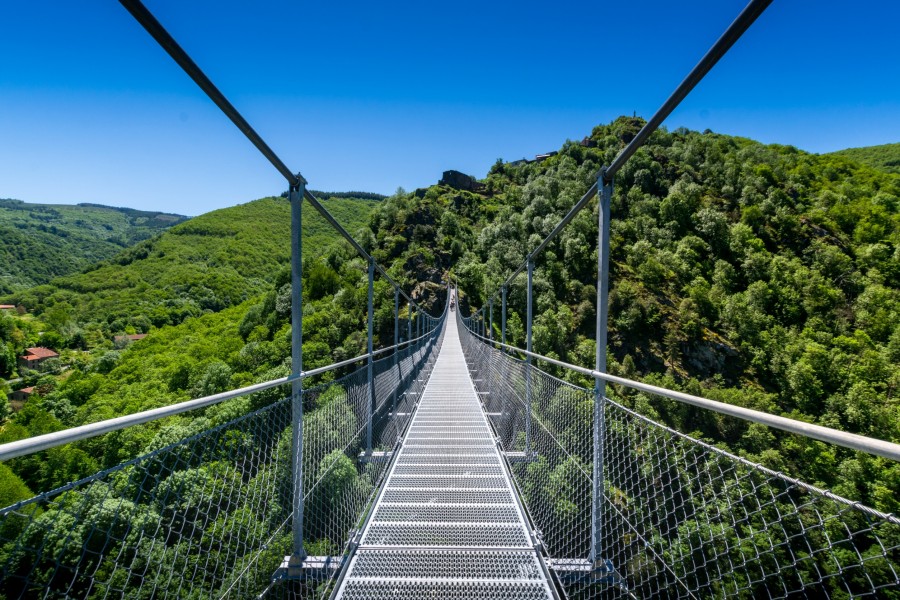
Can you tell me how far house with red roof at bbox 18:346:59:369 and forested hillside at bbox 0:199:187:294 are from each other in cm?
2123

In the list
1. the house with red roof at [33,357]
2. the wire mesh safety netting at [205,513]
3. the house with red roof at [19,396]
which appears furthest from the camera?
the house with red roof at [33,357]

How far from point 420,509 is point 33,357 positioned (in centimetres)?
6645

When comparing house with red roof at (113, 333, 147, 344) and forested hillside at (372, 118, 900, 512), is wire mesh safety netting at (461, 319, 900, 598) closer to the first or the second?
forested hillside at (372, 118, 900, 512)

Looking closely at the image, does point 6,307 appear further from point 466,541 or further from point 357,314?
point 466,541

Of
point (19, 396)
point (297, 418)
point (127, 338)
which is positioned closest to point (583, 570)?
point (297, 418)

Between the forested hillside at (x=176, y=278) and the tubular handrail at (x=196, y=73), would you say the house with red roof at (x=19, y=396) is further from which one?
the tubular handrail at (x=196, y=73)

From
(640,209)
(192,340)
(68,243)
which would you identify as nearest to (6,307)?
(68,243)

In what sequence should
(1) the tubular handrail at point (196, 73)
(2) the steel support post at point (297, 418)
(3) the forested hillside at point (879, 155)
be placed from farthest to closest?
(3) the forested hillside at point (879, 155), (2) the steel support post at point (297, 418), (1) the tubular handrail at point (196, 73)

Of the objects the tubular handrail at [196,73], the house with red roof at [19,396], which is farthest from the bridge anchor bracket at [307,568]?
the house with red roof at [19,396]

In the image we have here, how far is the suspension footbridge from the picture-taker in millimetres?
843

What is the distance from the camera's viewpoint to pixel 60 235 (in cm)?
8319

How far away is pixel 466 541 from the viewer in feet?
6.94

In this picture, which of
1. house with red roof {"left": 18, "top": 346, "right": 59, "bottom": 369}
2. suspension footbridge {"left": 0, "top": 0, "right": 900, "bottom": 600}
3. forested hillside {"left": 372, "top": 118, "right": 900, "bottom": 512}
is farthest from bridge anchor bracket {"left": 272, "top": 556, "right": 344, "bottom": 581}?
house with red roof {"left": 18, "top": 346, "right": 59, "bottom": 369}

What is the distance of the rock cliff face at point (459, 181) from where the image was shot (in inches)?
3056
